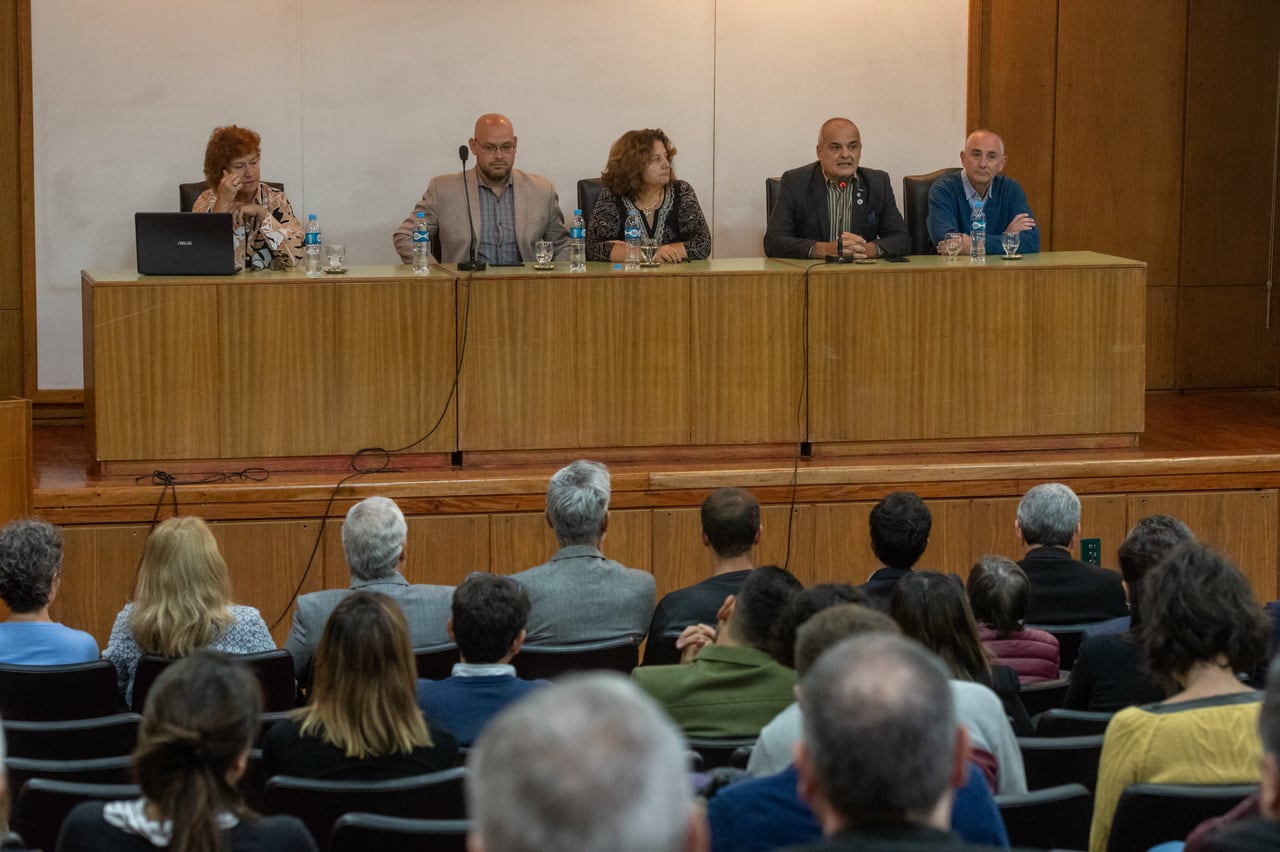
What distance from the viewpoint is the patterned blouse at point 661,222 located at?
6.74m


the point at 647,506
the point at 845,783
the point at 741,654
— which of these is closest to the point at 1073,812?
the point at 741,654

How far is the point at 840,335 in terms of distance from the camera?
243 inches

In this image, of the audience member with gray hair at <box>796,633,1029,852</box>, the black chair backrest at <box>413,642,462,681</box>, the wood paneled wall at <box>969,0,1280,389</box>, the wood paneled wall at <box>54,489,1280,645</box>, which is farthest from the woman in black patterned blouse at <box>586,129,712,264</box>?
the audience member with gray hair at <box>796,633,1029,852</box>

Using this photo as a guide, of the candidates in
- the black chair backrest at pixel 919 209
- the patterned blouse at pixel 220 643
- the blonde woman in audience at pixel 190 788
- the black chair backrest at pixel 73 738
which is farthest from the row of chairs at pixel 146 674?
the black chair backrest at pixel 919 209

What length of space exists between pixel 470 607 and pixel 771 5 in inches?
214

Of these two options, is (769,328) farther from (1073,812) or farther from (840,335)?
(1073,812)

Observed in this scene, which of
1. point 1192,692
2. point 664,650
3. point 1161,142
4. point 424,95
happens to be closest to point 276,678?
point 664,650

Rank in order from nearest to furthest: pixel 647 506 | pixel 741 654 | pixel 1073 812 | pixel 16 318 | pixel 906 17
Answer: pixel 1073 812 → pixel 741 654 → pixel 647 506 → pixel 16 318 → pixel 906 17

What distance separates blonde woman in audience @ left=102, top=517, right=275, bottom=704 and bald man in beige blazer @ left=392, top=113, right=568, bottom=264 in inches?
122

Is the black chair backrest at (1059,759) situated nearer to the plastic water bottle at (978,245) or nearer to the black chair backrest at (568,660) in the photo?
the black chair backrest at (568,660)

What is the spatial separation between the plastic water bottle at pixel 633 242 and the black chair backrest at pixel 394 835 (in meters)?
3.69

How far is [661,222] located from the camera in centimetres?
679

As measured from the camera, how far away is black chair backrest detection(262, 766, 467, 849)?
2.77 meters

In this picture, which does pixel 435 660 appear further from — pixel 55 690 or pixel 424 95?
pixel 424 95
